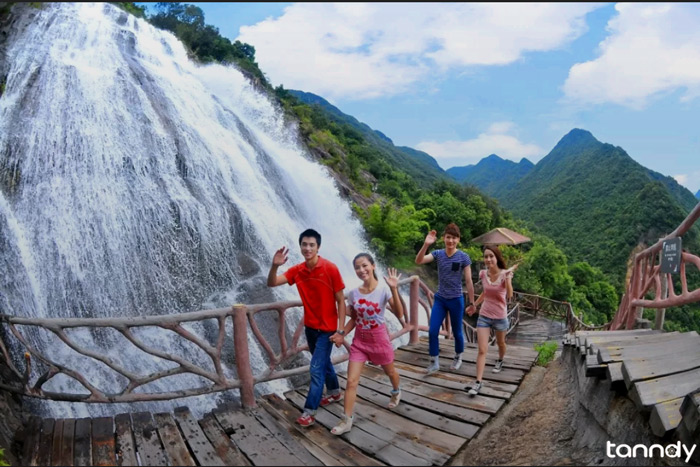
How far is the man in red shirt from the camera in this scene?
3.59 meters

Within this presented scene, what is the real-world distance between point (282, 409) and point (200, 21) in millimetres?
28680

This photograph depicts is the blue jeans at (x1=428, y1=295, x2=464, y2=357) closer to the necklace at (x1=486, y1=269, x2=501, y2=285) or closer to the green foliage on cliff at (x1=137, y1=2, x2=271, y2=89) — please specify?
the necklace at (x1=486, y1=269, x2=501, y2=285)

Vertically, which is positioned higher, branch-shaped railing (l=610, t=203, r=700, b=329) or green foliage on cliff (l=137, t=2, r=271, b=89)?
green foliage on cliff (l=137, t=2, r=271, b=89)

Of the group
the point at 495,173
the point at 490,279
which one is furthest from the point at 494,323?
the point at 495,173

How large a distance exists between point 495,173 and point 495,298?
134 meters

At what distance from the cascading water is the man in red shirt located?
11.2ft

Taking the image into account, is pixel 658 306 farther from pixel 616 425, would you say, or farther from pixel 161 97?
pixel 161 97

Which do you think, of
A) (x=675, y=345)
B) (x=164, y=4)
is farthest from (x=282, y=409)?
(x=164, y=4)

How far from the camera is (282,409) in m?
4.08

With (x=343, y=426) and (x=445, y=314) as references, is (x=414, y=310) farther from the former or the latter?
(x=343, y=426)

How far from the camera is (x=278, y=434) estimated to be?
3.55 m

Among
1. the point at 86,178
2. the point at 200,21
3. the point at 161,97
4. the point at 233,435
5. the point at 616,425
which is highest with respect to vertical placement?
the point at 200,21

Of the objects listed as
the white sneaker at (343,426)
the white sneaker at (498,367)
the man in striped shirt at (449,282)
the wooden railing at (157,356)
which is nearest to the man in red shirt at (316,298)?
the white sneaker at (343,426)

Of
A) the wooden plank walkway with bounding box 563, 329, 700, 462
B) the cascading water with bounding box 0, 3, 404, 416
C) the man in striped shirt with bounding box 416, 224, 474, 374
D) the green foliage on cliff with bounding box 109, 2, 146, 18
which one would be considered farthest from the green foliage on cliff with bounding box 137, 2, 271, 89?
the wooden plank walkway with bounding box 563, 329, 700, 462
